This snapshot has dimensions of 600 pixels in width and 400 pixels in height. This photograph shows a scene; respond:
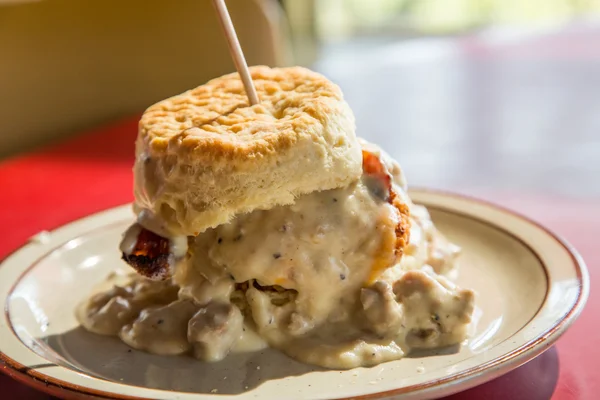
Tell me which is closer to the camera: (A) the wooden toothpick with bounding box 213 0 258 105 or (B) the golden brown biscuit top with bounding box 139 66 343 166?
(B) the golden brown biscuit top with bounding box 139 66 343 166

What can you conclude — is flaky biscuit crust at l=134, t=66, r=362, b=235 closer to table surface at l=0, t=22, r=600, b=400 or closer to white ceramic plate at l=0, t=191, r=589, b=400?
white ceramic plate at l=0, t=191, r=589, b=400

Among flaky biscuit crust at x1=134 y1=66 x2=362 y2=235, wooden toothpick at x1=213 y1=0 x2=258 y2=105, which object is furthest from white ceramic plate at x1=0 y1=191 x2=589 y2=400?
wooden toothpick at x1=213 y1=0 x2=258 y2=105

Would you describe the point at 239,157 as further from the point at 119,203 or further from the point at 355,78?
the point at 355,78

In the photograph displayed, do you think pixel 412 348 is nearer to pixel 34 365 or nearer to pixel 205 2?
pixel 34 365

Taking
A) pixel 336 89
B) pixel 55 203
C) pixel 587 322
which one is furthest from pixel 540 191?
pixel 55 203

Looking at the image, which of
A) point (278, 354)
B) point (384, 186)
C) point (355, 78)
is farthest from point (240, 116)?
point (355, 78)
